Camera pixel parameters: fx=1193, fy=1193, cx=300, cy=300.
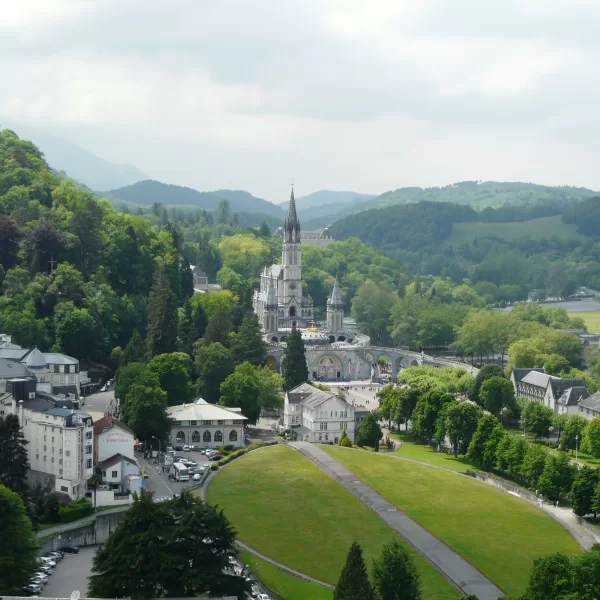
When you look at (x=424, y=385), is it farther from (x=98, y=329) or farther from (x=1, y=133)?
(x=1, y=133)

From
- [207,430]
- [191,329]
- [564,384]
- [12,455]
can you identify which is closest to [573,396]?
[564,384]

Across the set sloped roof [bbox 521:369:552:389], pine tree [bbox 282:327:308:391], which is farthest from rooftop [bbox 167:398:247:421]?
sloped roof [bbox 521:369:552:389]

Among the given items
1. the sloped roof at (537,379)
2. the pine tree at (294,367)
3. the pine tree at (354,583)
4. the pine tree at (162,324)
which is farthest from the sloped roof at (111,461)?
the sloped roof at (537,379)

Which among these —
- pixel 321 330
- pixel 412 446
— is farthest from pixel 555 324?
pixel 412 446

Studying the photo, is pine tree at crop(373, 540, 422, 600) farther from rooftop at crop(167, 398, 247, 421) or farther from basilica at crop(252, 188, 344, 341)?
basilica at crop(252, 188, 344, 341)

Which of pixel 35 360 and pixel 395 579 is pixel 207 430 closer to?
pixel 35 360

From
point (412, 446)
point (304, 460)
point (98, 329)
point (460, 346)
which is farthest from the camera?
point (460, 346)
